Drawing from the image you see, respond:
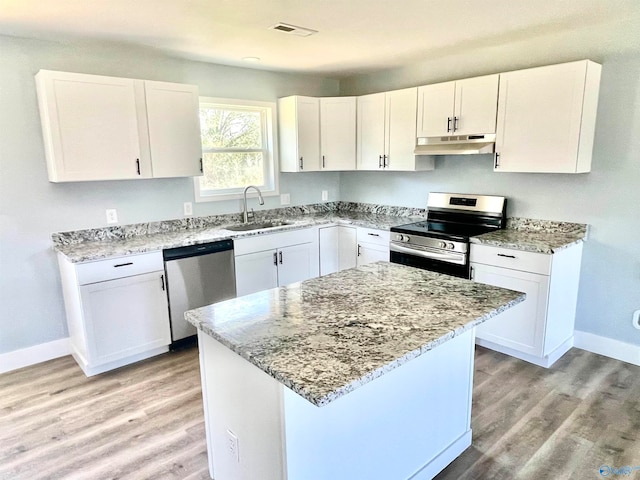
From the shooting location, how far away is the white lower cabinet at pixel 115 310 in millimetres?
2904

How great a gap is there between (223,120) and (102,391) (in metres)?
2.57

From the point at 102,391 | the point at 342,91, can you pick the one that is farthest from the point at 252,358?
the point at 342,91

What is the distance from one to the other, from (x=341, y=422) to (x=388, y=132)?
123 inches

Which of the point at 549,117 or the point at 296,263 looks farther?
the point at 296,263

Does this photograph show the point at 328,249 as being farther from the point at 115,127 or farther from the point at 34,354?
the point at 34,354

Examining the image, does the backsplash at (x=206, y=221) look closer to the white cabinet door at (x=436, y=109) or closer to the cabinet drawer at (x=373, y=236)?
the cabinet drawer at (x=373, y=236)

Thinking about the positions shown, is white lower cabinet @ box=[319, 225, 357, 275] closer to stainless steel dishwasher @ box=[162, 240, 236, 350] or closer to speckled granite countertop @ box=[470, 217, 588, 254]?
stainless steel dishwasher @ box=[162, 240, 236, 350]

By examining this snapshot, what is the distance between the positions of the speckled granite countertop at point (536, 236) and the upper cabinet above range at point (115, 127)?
2500 mm

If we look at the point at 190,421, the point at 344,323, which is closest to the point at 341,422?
the point at 344,323

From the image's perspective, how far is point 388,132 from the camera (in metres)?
4.09

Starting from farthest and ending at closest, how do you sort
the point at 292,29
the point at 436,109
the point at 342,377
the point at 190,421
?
the point at 436,109, the point at 292,29, the point at 190,421, the point at 342,377

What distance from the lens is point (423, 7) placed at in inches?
96.4

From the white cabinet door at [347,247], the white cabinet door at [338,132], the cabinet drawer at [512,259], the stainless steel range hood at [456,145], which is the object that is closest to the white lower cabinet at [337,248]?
the white cabinet door at [347,247]

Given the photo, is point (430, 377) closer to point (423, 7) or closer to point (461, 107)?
point (423, 7)
